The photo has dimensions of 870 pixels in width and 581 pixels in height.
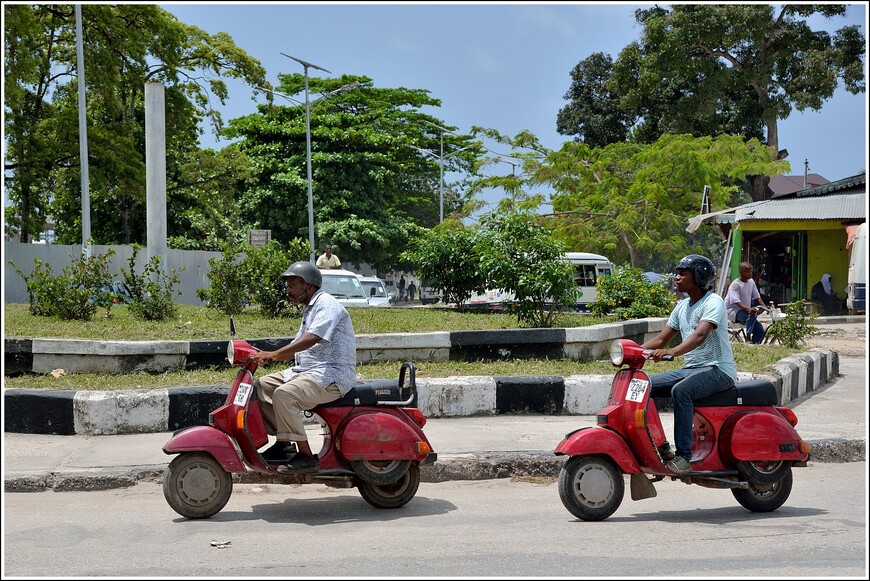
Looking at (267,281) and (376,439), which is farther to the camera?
(267,281)

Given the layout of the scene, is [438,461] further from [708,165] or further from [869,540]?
[708,165]

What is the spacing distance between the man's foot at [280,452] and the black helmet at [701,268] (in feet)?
8.94

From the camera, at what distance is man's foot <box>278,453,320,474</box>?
5609 millimetres

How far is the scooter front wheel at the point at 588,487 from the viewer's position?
5.40 metres

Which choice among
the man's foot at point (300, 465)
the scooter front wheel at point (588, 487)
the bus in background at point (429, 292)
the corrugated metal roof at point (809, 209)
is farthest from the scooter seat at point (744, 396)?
the corrugated metal roof at point (809, 209)

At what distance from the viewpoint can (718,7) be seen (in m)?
32.5

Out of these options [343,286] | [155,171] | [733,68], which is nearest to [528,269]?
[155,171]

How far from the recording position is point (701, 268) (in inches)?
224

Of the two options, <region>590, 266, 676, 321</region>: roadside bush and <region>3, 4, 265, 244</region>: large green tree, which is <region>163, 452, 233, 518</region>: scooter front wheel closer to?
<region>590, 266, 676, 321</region>: roadside bush

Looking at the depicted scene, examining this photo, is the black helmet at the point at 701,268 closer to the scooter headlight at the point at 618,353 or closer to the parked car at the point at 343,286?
the scooter headlight at the point at 618,353

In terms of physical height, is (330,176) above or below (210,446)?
above

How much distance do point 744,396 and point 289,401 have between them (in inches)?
112

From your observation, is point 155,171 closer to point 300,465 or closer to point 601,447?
point 300,465

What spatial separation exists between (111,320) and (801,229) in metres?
20.8
